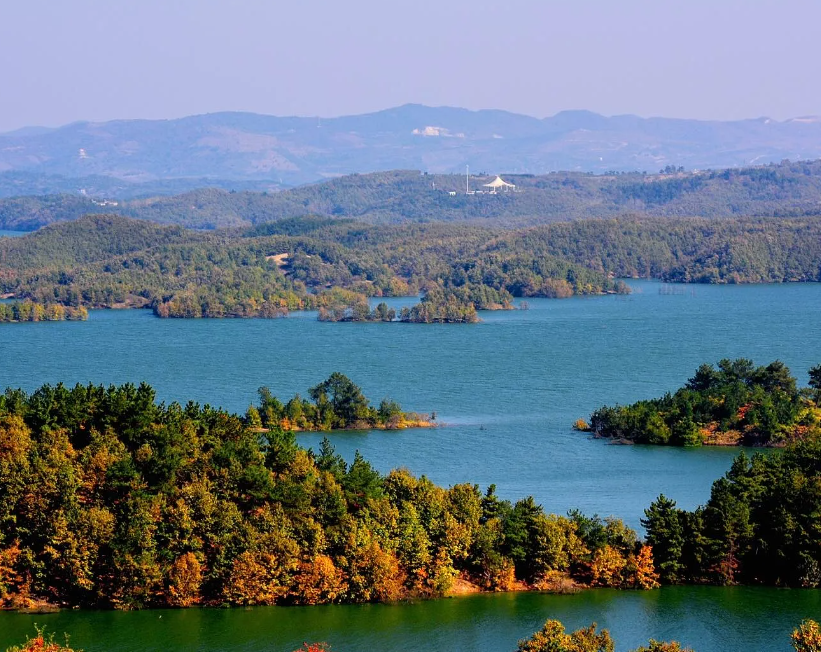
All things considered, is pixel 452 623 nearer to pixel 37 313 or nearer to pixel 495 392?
pixel 495 392

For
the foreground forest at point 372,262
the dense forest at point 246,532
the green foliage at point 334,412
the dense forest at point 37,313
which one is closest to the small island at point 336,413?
the green foliage at point 334,412

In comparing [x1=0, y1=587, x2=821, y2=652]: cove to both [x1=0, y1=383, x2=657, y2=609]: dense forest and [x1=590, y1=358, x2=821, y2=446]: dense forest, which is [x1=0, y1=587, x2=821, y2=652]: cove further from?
[x1=590, y1=358, x2=821, y2=446]: dense forest

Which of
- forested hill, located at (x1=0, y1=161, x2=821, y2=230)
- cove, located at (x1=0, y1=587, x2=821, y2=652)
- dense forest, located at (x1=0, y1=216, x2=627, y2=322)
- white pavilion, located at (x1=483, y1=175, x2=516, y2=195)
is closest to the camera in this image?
cove, located at (x1=0, y1=587, x2=821, y2=652)

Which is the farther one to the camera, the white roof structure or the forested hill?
the white roof structure

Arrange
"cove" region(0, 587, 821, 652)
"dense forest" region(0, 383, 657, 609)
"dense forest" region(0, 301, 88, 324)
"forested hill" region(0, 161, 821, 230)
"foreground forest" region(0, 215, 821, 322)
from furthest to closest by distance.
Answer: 1. "forested hill" region(0, 161, 821, 230)
2. "foreground forest" region(0, 215, 821, 322)
3. "dense forest" region(0, 301, 88, 324)
4. "dense forest" region(0, 383, 657, 609)
5. "cove" region(0, 587, 821, 652)

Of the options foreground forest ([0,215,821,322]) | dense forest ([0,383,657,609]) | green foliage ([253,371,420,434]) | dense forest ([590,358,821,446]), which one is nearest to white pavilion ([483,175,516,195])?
foreground forest ([0,215,821,322])

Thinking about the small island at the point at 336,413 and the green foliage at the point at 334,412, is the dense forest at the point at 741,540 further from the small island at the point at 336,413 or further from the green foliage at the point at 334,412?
the green foliage at the point at 334,412
